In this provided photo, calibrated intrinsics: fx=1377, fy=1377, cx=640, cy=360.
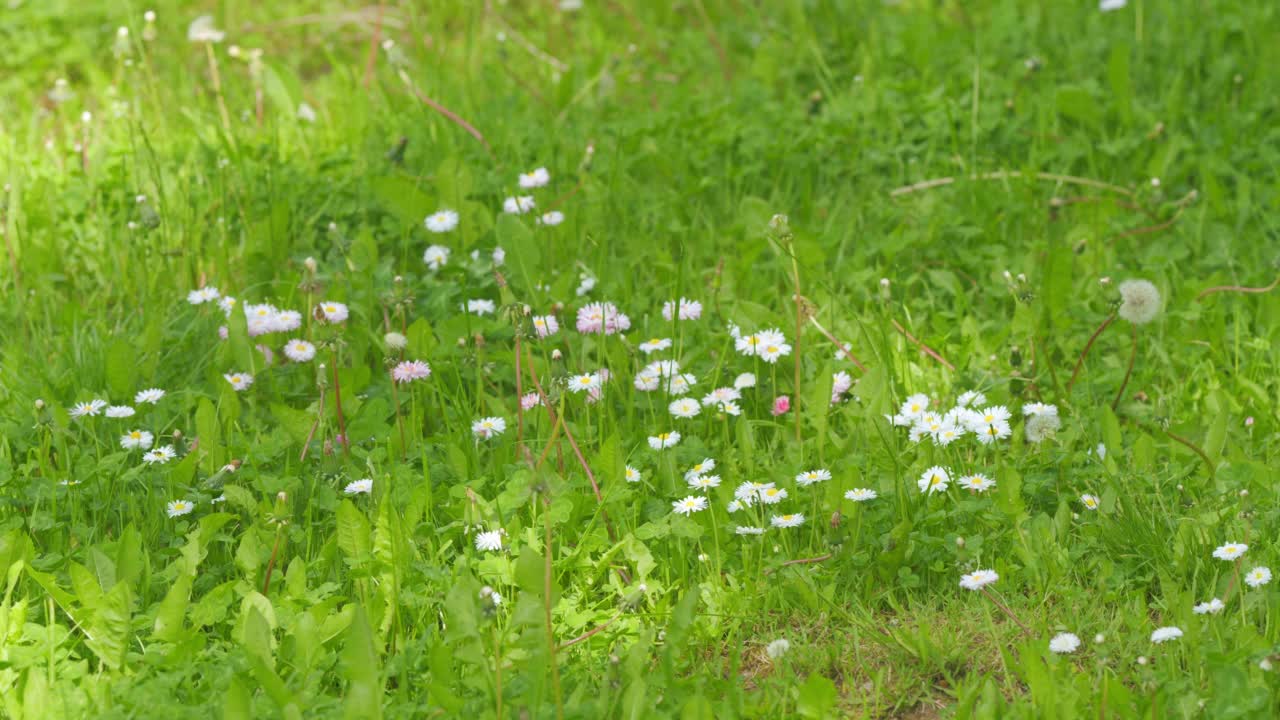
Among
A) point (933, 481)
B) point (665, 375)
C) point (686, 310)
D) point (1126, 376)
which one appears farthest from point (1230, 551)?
point (686, 310)

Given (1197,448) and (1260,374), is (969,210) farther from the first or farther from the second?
(1197,448)

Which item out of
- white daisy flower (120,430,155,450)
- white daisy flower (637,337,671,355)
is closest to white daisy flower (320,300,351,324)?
white daisy flower (120,430,155,450)

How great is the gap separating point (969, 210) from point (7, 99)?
3.61 m

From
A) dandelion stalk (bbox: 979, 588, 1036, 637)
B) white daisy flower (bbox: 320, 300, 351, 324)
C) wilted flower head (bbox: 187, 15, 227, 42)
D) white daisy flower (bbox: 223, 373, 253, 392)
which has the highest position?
→ wilted flower head (bbox: 187, 15, 227, 42)

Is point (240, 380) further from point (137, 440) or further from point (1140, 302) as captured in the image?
point (1140, 302)

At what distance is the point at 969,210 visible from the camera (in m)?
4.01

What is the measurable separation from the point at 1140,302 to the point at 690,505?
127 cm

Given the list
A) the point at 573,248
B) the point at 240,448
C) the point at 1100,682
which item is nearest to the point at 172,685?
the point at 240,448

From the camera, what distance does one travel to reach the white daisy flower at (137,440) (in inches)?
117

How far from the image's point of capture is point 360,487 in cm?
279

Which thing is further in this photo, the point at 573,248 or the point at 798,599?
the point at 573,248

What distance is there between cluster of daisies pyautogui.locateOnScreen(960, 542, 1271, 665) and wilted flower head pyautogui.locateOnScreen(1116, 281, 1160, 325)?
89 centimetres

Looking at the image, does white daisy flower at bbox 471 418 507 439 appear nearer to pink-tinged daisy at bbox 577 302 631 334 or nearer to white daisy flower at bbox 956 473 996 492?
pink-tinged daisy at bbox 577 302 631 334

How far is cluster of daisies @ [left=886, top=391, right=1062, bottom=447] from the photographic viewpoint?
114 inches
